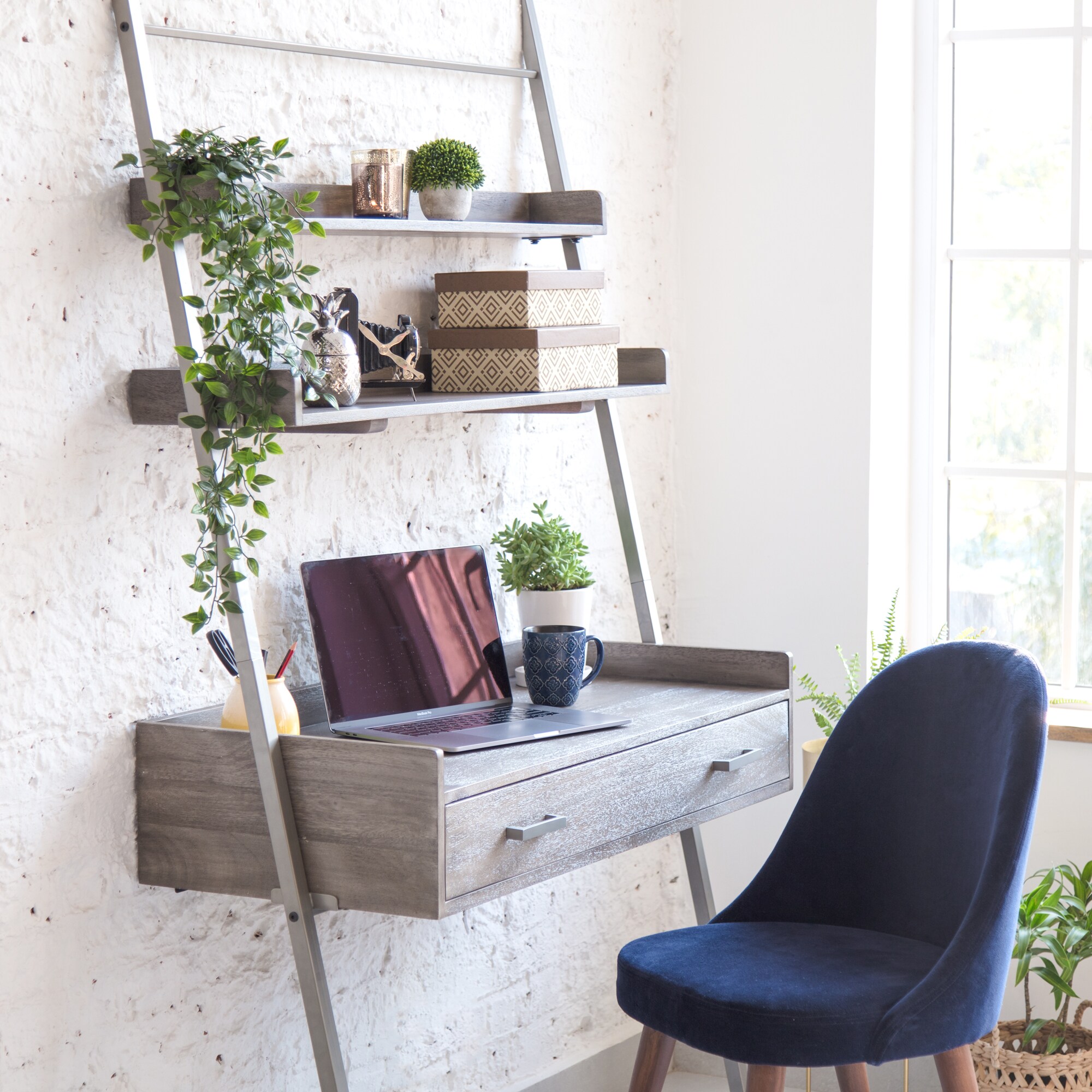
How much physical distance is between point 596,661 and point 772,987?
676mm

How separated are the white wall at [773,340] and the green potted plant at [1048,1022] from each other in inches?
23.4

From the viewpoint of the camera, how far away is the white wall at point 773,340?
2912 millimetres

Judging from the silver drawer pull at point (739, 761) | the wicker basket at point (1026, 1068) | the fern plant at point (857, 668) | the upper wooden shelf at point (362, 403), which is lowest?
the wicker basket at point (1026, 1068)

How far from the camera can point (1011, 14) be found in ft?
9.60

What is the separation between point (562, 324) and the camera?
93.7 inches

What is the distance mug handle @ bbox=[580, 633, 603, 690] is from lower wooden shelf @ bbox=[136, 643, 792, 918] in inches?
2.8

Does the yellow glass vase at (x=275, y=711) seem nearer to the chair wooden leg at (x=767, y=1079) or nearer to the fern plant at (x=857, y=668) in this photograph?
the chair wooden leg at (x=767, y=1079)

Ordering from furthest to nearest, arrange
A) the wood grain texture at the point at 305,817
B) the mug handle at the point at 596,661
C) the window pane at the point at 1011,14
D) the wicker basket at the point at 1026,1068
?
the window pane at the point at 1011,14 < the wicker basket at the point at 1026,1068 < the mug handle at the point at 596,661 < the wood grain texture at the point at 305,817

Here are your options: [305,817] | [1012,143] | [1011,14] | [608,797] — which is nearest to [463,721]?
[608,797]

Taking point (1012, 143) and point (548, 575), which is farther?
point (1012, 143)

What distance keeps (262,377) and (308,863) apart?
1.97ft

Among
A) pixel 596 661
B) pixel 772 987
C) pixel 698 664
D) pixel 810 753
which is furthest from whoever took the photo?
pixel 810 753

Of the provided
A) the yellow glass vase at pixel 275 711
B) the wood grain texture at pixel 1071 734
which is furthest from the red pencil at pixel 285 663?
the wood grain texture at pixel 1071 734

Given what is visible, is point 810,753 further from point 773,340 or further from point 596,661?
point 773,340
